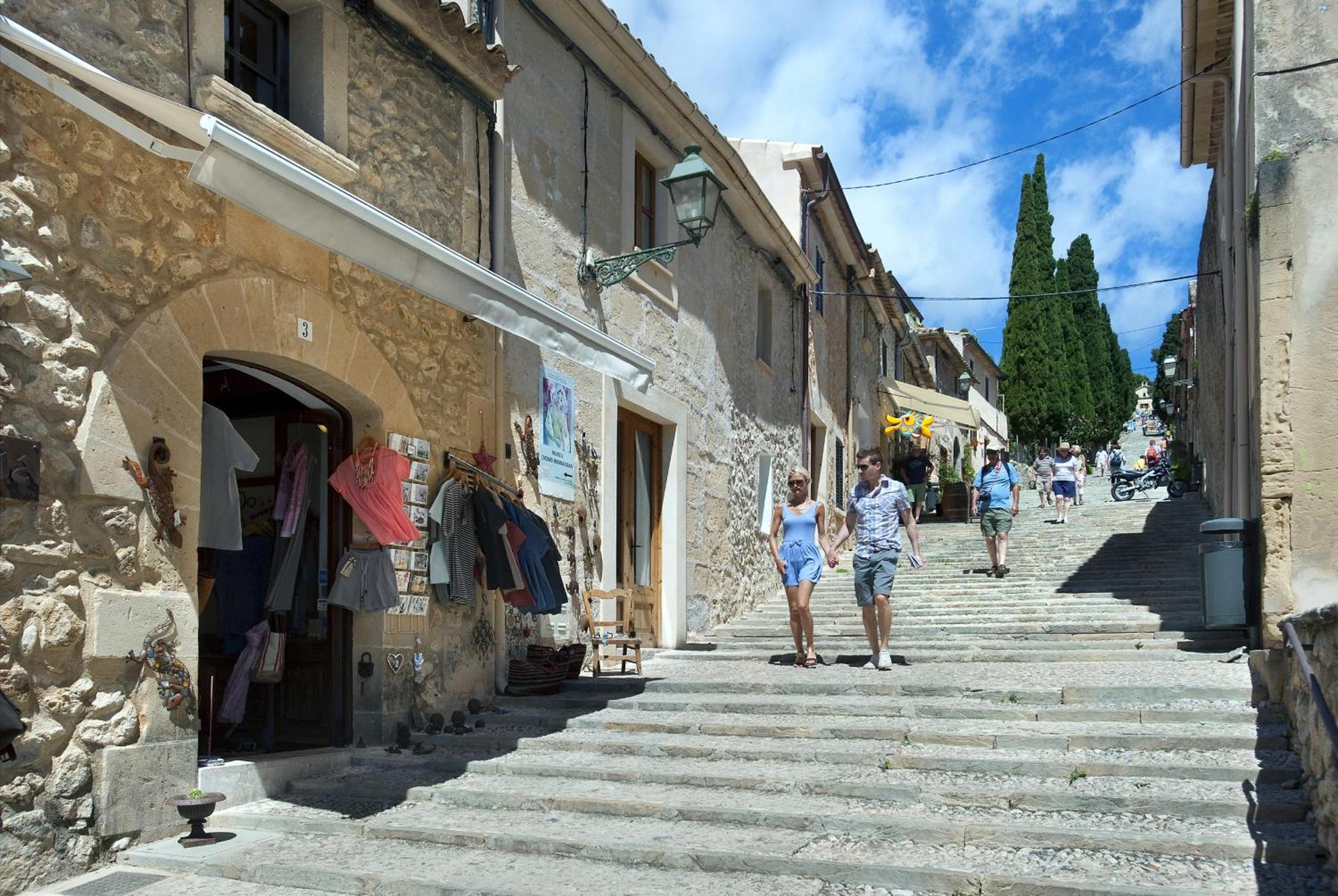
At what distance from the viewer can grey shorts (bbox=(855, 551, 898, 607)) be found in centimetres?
832

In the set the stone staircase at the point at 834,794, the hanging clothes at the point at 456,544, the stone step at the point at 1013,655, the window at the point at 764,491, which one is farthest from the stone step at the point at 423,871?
the window at the point at 764,491

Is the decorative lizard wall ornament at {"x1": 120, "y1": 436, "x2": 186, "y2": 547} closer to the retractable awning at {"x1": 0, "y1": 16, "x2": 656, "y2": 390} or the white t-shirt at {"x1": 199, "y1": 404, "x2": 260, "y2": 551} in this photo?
the white t-shirt at {"x1": 199, "y1": 404, "x2": 260, "y2": 551}

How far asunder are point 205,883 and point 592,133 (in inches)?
281

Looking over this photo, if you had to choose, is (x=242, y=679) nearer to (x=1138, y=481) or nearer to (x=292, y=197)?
(x=292, y=197)

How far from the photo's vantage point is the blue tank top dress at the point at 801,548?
8.76 meters

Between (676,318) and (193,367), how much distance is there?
6593 millimetres

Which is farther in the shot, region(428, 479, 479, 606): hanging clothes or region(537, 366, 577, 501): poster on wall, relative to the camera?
region(537, 366, 577, 501): poster on wall

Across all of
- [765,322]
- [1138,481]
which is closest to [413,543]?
[765,322]

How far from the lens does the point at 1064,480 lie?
18.3 metres

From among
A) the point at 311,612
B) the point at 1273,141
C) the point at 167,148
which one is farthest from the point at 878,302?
the point at 167,148

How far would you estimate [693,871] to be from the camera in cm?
480

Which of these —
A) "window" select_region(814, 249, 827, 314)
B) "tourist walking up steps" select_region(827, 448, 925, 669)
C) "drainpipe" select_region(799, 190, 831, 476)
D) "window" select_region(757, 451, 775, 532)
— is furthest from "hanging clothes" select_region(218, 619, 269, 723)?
"window" select_region(814, 249, 827, 314)

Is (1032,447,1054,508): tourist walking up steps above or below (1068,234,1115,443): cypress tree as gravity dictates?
below

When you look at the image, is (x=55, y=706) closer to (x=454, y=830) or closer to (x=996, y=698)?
(x=454, y=830)
